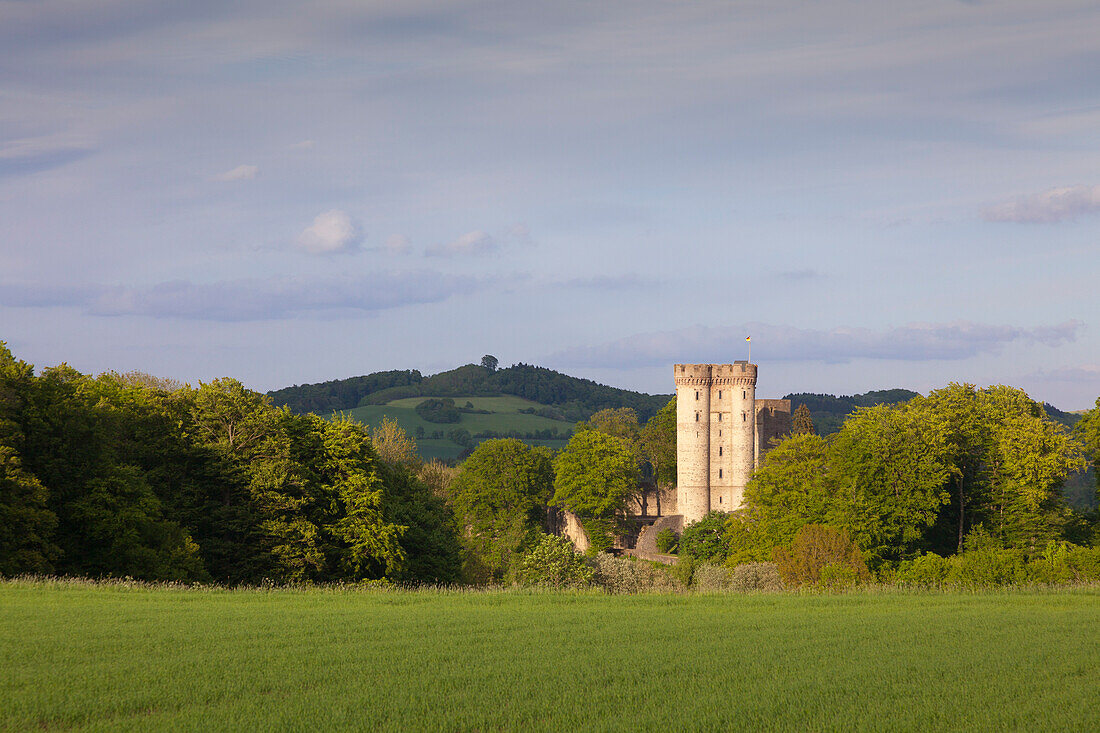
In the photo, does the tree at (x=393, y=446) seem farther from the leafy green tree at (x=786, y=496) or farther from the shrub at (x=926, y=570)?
the shrub at (x=926, y=570)

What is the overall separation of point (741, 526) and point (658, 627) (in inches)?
1795

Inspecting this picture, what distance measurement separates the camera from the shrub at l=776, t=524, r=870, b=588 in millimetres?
52219

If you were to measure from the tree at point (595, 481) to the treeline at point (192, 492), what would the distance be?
97.0 ft

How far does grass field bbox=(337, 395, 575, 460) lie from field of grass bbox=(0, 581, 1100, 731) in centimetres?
13349

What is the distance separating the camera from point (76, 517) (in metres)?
37.8

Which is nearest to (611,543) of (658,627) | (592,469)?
(592,469)

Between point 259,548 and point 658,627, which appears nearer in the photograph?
point 658,627

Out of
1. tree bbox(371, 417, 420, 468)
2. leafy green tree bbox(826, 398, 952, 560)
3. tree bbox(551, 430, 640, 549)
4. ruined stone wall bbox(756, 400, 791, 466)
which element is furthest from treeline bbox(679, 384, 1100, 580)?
tree bbox(371, 417, 420, 468)

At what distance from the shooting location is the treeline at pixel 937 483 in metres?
56.9

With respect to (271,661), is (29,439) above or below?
above

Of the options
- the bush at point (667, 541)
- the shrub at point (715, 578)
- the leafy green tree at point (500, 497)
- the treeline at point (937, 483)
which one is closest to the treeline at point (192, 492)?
the shrub at point (715, 578)

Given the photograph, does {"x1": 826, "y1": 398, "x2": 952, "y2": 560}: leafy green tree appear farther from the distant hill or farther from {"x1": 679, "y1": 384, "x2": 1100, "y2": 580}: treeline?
the distant hill

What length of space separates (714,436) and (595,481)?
10.5m

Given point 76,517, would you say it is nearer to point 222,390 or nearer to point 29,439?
point 29,439
